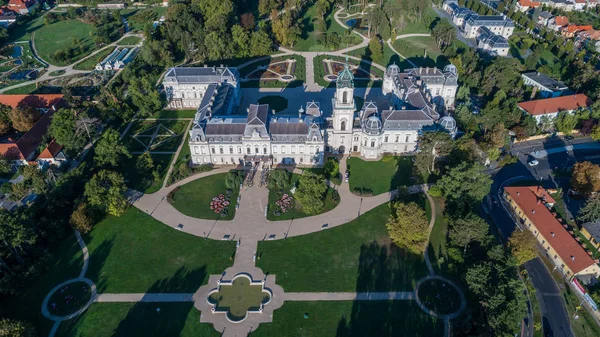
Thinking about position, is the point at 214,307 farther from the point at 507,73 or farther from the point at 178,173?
the point at 507,73

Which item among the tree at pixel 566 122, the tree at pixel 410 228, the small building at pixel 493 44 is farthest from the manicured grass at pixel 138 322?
the small building at pixel 493 44

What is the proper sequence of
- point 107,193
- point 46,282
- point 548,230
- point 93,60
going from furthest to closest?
point 93,60
point 107,193
point 548,230
point 46,282

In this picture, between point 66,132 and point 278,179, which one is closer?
point 278,179

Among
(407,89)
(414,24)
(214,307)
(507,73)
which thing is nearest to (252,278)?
(214,307)

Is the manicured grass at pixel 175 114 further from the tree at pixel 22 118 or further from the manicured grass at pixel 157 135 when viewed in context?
the tree at pixel 22 118

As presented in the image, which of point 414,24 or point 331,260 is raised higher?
point 414,24

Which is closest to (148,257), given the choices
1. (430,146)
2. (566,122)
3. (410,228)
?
(410,228)

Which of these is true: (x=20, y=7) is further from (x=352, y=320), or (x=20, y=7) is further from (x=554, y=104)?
(x=554, y=104)

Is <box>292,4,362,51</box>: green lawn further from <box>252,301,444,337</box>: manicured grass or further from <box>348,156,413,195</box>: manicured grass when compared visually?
<box>252,301,444,337</box>: manicured grass
